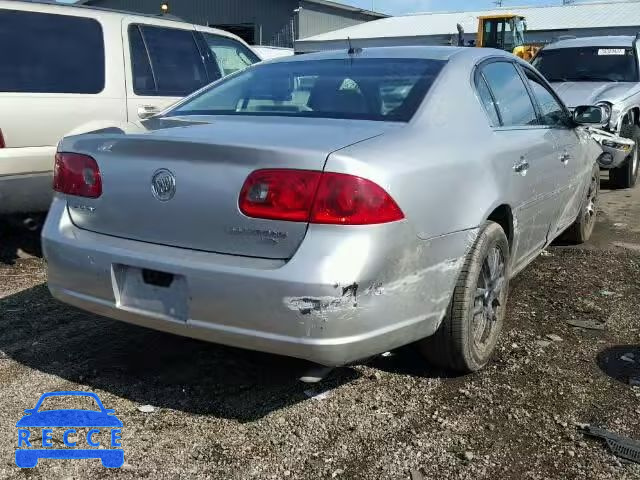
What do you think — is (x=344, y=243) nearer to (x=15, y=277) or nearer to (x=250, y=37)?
(x=15, y=277)

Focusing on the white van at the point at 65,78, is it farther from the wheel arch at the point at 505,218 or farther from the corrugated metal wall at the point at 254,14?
the corrugated metal wall at the point at 254,14

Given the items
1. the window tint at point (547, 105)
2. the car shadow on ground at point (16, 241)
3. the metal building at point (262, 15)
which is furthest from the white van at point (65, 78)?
the metal building at point (262, 15)

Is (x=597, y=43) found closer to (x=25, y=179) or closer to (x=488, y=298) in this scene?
(x=488, y=298)

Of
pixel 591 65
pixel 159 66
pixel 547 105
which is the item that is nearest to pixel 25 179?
pixel 159 66

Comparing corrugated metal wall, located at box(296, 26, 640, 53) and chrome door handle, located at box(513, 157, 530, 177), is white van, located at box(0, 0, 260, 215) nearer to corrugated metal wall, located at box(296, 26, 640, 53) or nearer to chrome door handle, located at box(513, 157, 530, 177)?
chrome door handle, located at box(513, 157, 530, 177)

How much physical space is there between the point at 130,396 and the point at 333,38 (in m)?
36.0

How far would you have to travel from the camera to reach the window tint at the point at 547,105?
4375 mm

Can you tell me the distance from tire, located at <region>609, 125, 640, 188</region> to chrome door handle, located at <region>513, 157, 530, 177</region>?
18.4 ft

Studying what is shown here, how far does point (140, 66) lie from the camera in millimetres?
5742

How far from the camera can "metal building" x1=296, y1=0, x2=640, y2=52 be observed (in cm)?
3197

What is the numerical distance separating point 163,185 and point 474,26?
122 feet

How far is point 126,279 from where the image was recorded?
2.80m

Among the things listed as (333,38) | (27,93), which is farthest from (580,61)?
(333,38)

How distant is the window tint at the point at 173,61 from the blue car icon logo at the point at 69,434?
3488 mm
